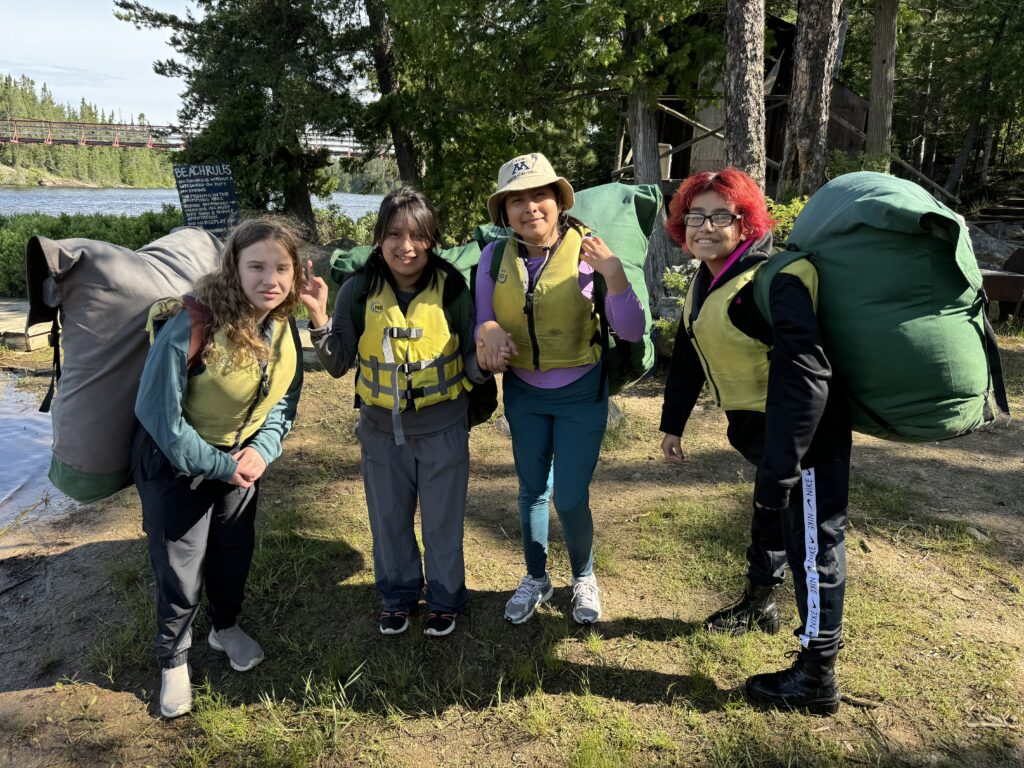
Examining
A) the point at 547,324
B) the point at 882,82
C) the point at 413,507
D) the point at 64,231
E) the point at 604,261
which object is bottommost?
the point at 413,507

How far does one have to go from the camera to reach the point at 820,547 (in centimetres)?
240

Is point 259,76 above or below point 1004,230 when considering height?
above

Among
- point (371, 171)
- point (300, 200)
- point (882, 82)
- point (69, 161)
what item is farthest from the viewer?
point (69, 161)

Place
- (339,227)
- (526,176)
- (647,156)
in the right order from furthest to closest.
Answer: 1. (339,227)
2. (647,156)
3. (526,176)

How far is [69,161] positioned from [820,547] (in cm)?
12537

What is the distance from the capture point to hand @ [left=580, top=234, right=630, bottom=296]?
2.43 m

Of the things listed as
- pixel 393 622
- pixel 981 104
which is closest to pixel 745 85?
pixel 393 622

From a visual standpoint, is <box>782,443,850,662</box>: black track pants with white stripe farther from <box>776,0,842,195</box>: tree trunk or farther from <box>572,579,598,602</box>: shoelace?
<box>776,0,842,195</box>: tree trunk

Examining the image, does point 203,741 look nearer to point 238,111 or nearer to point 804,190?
point 804,190

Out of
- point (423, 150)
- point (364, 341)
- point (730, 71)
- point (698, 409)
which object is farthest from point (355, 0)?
point (364, 341)

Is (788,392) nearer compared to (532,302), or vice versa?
(788,392)

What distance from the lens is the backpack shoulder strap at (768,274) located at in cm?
218

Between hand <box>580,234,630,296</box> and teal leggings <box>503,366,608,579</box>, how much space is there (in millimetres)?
472

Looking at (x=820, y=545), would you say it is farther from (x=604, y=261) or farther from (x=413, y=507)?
(x=413, y=507)
